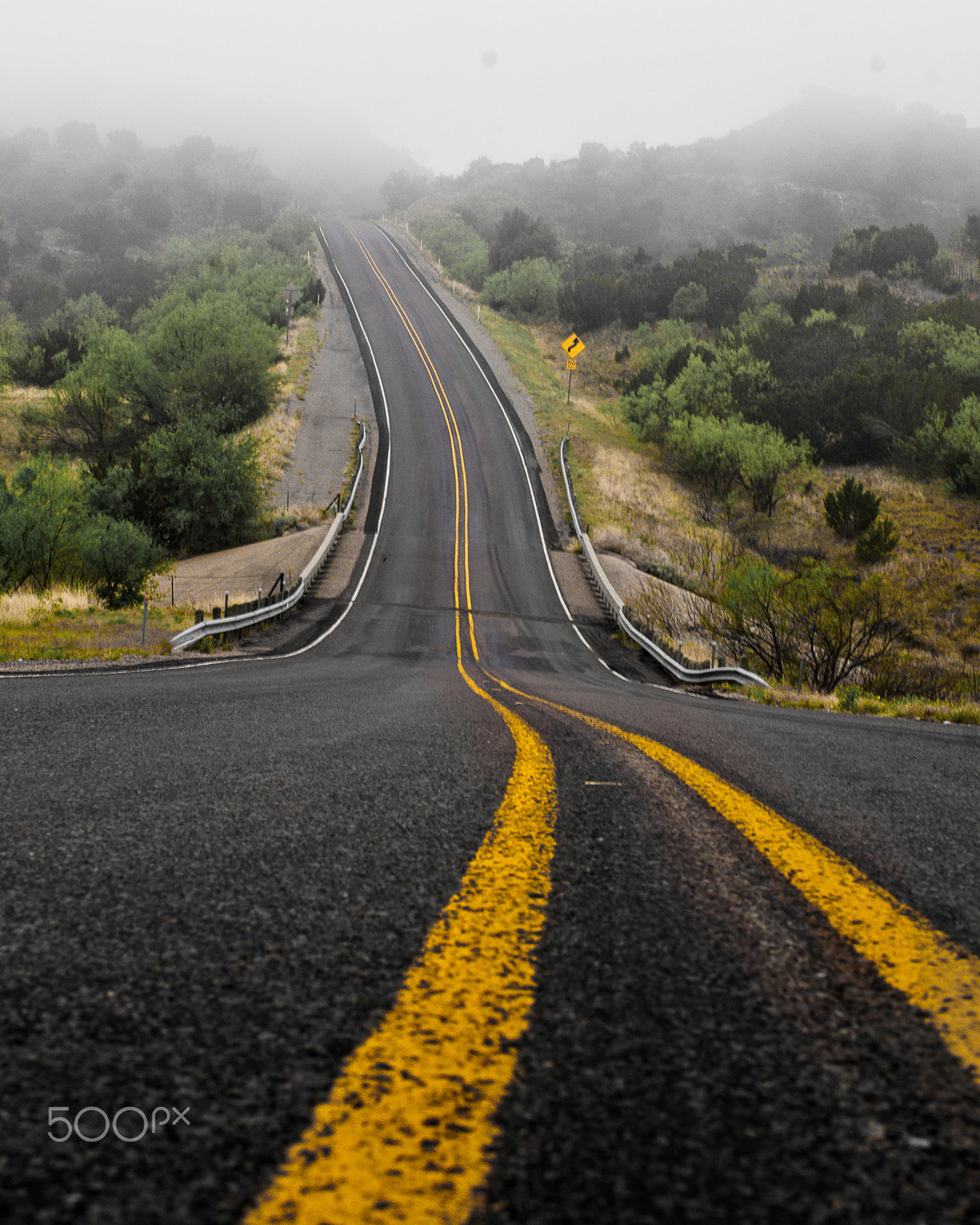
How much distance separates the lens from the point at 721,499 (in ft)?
108

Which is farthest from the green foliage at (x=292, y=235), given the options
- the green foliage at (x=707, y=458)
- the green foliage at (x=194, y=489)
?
the green foliage at (x=194, y=489)

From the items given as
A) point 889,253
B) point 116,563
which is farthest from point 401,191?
point 116,563

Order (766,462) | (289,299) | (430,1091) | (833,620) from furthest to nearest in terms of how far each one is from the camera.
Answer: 1. (289,299)
2. (766,462)
3. (833,620)
4. (430,1091)

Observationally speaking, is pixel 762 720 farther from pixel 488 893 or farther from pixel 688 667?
pixel 688 667

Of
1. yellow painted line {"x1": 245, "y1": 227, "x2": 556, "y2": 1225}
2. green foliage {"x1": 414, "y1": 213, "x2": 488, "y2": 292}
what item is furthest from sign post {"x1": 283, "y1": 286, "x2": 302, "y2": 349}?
yellow painted line {"x1": 245, "y1": 227, "x2": 556, "y2": 1225}

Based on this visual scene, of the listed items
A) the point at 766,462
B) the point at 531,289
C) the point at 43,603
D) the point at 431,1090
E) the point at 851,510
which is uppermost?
the point at 531,289

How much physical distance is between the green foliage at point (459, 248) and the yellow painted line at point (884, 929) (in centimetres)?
6769

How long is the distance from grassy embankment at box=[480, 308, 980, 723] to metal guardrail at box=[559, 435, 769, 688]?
2.39ft

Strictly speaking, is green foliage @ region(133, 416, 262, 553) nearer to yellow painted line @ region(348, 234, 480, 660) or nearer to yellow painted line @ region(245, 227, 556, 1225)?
yellow painted line @ region(348, 234, 480, 660)

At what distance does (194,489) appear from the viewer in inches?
918

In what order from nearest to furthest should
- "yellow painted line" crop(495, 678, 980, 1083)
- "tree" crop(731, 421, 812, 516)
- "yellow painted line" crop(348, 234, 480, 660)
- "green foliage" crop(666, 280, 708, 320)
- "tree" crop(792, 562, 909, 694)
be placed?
1. "yellow painted line" crop(495, 678, 980, 1083)
2. "tree" crop(792, 562, 909, 694)
3. "yellow painted line" crop(348, 234, 480, 660)
4. "tree" crop(731, 421, 812, 516)
5. "green foliage" crop(666, 280, 708, 320)

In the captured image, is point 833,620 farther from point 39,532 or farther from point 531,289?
point 531,289

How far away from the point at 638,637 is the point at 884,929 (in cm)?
1730

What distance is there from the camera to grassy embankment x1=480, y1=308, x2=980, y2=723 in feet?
73.7
